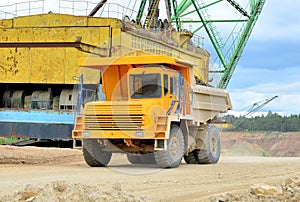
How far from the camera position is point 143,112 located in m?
13.3

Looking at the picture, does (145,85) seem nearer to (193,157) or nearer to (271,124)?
(193,157)

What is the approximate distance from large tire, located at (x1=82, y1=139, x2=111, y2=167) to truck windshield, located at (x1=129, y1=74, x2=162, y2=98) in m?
1.51

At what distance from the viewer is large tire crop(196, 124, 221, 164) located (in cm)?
1619

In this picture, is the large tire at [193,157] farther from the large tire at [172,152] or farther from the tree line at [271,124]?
the tree line at [271,124]

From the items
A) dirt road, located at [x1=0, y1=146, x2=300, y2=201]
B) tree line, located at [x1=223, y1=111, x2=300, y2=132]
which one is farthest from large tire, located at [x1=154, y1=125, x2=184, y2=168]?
tree line, located at [x1=223, y1=111, x2=300, y2=132]

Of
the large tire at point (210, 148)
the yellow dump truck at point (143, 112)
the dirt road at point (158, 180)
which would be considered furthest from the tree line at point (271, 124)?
the dirt road at point (158, 180)

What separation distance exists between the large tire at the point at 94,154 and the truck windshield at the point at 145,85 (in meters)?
1.51

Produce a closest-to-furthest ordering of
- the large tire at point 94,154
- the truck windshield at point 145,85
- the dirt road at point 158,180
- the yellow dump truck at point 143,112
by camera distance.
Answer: the dirt road at point 158,180, the yellow dump truck at point 143,112, the truck windshield at point 145,85, the large tire at point 94,154

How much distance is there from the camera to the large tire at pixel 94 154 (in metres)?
14.3

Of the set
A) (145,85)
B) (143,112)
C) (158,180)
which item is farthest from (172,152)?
(158,180)

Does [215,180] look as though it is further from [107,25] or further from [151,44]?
[151,44]

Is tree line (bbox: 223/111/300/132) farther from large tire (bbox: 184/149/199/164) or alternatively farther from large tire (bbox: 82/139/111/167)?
large tire (bbox: 82/139/111/167)

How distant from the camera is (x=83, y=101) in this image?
14695mm

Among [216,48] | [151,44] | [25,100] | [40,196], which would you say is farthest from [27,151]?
[216,48]
